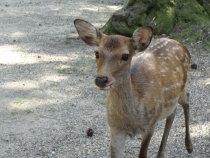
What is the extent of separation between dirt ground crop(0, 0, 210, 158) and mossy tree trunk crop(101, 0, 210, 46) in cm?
70

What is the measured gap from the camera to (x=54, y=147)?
509 cm

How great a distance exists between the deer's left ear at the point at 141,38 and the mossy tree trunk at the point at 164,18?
5.02 m

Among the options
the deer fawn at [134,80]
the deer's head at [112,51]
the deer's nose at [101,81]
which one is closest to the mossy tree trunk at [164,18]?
the deer fawn at [134,80]

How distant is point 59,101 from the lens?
6418 mm

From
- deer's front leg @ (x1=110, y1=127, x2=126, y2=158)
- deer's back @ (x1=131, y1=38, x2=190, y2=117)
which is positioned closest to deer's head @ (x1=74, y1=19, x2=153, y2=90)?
deer's back @ (x1=131, y1=38, x2=190, y2=117)

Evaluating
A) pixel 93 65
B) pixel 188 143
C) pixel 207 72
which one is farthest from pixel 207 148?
pixel 93 65

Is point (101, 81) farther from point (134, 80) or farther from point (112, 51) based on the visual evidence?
point (134, 80)

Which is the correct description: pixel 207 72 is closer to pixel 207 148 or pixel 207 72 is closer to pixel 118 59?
pixel 207 148

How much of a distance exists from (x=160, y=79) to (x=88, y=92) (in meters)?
2.55

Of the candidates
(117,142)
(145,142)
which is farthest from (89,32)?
(145,142)

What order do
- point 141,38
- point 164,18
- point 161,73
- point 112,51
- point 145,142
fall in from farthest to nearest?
point 164,18 < point 161,73 < point 145,142 < point 141,38 < point 112,51

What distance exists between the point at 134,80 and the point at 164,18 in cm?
523

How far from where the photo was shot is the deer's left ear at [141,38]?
380 centimetres

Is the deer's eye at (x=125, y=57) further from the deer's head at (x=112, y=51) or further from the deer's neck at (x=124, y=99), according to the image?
the deer's neck at (x=124, y=99)
